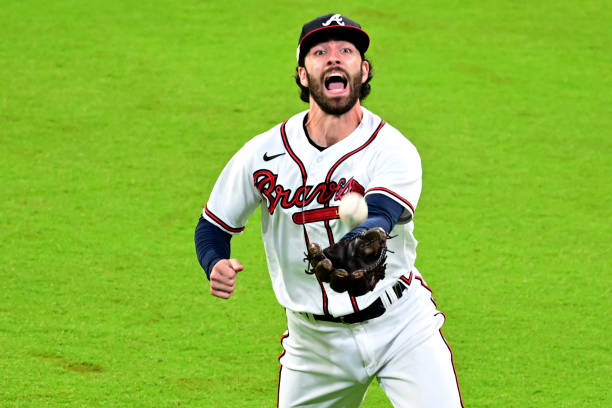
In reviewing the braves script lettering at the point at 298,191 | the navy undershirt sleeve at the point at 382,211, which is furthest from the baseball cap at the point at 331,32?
the navy undershirt sleeve at the point at 382,211

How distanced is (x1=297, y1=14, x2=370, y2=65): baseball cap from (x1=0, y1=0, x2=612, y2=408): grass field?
206cm

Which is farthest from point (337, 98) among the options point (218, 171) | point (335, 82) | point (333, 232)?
point (218, 171)

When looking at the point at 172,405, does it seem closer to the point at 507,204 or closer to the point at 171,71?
the point at 507,204

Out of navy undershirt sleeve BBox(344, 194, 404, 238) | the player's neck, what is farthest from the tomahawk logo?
navy undershirt sleeve BBox(344, 194, 404, 238)

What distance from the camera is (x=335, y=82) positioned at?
3584mm

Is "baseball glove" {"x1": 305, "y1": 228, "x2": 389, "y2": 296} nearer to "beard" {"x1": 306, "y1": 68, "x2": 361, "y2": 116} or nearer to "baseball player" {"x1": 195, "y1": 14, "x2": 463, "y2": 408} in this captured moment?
"baseball player" {"x1": 195, "y1": 14, "x2": 463, "y2": 408}

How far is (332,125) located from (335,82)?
174mm

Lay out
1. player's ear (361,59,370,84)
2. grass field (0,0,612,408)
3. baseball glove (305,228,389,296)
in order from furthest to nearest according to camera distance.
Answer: grass field (0,0,612,408) < player's ear (361,59,370,84) < baseball glove (305,228,389,296)

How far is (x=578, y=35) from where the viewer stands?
35.6 ft

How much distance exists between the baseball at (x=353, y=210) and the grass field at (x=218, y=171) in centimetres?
214

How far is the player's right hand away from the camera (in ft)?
10.9

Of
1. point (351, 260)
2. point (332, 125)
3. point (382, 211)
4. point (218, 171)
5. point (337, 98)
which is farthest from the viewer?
point (218, 171)

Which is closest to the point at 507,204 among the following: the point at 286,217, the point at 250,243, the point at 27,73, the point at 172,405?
the point at 250,243

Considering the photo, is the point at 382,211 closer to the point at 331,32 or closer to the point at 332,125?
the point at 332,125
